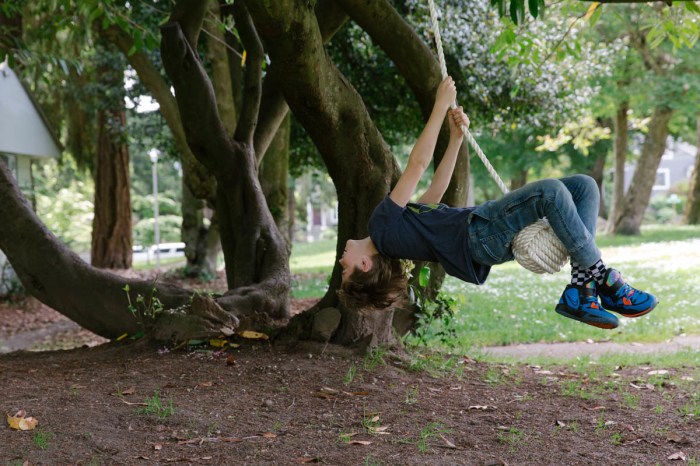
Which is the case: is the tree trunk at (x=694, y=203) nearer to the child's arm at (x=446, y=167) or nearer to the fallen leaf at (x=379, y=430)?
the child's arm at (x=446, y=167)

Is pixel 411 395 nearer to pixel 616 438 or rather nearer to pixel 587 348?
pixel 616 438

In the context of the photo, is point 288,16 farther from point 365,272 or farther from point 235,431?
point 235,431

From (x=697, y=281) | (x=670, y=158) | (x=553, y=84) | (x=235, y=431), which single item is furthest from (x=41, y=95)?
(x=670, y=158)

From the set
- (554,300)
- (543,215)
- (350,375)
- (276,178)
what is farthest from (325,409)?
(554,300)

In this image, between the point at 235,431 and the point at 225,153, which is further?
the point at 225,153

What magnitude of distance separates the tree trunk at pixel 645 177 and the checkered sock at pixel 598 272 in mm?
21275

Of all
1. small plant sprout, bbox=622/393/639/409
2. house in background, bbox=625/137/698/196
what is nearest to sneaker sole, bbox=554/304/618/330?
small plant sprout, bbox=622/393/639/409

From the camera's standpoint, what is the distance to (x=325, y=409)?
502 cm

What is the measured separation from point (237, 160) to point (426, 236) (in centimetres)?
328

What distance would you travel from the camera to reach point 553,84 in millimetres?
13172

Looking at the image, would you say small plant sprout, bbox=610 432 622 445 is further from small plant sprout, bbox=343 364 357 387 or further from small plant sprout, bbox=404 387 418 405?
small plant sprout, bbox=343 364 357 387

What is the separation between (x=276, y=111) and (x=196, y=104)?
1.09 meters

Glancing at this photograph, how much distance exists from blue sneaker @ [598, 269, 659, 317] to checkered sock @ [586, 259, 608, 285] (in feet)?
0.07

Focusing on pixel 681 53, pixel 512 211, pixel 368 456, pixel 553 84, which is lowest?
pixel 368 456
